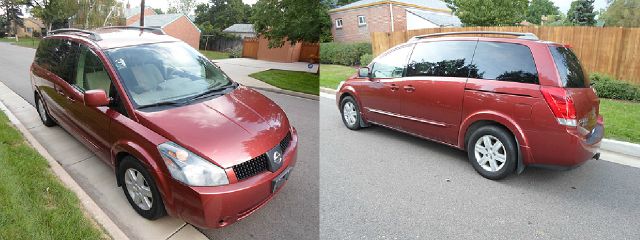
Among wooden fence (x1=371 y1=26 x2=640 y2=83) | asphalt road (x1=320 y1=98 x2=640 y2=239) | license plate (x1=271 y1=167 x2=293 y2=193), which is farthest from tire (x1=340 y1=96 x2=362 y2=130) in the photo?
wooden fence (x1=371 y1=26 x2=640 y2=83)

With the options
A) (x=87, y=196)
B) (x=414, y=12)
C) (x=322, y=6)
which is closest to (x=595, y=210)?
(x=87, y=196)

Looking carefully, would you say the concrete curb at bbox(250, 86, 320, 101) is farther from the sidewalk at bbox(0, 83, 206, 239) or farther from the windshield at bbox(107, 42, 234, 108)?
the sidewalk at bbox(0, 83, 206, 239)

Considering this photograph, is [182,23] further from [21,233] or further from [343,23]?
[21,233]

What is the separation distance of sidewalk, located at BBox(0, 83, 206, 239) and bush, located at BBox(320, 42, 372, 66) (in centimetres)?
1207

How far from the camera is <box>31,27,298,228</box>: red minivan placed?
280 centimetres

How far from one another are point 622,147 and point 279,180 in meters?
4.57

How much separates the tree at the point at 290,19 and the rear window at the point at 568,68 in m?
6.67

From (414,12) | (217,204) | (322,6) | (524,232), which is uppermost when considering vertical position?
(414,12)

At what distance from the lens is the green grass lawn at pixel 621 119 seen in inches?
209

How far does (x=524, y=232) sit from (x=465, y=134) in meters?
1.61

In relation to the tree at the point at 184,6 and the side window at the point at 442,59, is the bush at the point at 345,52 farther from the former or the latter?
the tree at the point at 184,6

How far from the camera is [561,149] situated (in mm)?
3746

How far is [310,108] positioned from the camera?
26.4ft

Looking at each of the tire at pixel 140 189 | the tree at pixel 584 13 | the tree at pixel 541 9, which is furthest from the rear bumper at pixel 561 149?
the tree at pixel 541 9
